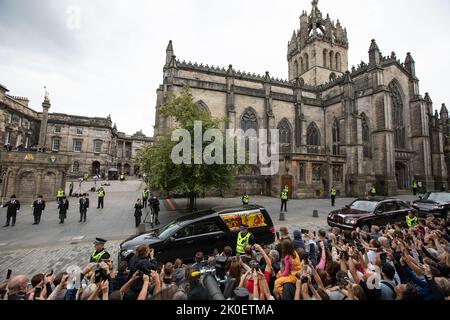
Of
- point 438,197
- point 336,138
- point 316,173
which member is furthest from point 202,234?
point 336,138

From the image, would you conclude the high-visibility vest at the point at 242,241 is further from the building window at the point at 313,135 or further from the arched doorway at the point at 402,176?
the arched doorway at the point at 402,176

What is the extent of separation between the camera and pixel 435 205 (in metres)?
11.0

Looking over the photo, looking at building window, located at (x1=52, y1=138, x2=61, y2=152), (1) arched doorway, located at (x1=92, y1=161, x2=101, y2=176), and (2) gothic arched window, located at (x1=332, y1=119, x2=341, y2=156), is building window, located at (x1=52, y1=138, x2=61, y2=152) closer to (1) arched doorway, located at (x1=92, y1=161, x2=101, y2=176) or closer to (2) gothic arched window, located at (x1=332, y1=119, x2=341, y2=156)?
(1) arched doorway, located at (x1=92, y1=161, x2=101, y2=176)

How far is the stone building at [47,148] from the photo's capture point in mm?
16703

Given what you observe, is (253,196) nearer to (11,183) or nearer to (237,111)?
(237,111)

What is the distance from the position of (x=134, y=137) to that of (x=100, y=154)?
1668 cm

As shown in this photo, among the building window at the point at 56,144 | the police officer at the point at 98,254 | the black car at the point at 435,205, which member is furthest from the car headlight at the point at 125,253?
the building window at the point at 56,144

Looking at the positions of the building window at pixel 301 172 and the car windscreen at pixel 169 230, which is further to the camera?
the building window at pixel 301 172

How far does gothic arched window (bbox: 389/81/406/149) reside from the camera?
2742 centimetres

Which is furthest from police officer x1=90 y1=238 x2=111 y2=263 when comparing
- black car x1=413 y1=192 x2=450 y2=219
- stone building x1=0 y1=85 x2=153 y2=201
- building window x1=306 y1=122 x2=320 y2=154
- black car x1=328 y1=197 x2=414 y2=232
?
building window x1=306 y1=122 x2=320 y2=154

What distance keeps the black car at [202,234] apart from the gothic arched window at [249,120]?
1969 centimetres

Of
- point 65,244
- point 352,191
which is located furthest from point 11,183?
point 352,191

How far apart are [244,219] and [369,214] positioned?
18.8 ft

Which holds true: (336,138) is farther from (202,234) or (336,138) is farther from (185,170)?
(202,234)
